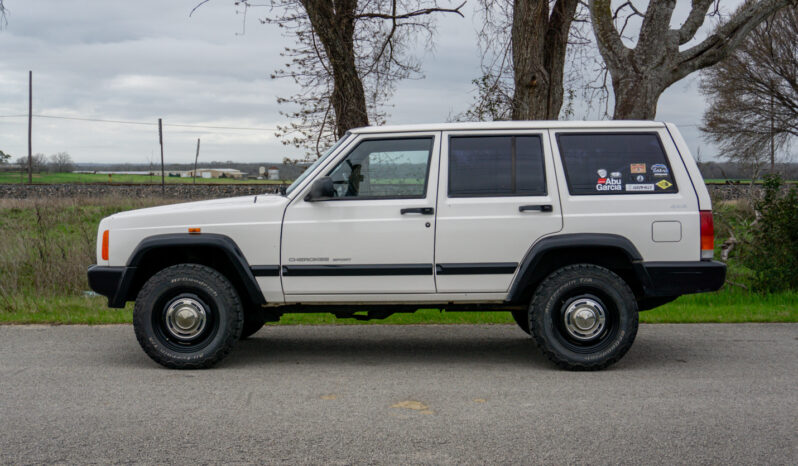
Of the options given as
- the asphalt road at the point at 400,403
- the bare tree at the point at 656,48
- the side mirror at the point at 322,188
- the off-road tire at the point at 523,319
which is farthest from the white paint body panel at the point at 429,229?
the bare tree at the point at 656,48

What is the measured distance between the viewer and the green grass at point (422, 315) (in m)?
8.79

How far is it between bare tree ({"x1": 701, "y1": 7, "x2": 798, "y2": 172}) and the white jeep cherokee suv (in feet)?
122

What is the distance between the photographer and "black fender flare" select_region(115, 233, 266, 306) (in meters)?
6.43

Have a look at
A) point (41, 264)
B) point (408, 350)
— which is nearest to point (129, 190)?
point (41, 264)

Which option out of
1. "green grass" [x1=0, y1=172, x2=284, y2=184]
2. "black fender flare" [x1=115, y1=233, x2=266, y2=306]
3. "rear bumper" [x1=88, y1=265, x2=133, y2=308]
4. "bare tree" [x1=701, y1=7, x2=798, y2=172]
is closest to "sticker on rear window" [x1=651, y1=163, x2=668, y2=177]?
"black fender flare" [x1=115, y1=233, x2=266, y2=306]

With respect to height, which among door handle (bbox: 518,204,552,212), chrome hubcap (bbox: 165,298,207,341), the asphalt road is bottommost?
the asphalt road

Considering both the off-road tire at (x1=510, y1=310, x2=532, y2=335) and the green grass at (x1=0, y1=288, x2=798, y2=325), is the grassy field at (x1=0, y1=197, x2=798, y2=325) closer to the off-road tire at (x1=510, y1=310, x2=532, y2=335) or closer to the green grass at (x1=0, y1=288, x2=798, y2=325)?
the green grass at (x1=0, y1=288, x2=798, y2=325)

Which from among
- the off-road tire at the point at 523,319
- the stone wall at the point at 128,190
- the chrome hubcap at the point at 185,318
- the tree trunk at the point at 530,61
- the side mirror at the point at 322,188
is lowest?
the off-road tire at the point at 523,319

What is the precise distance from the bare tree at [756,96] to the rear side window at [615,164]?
122 ft

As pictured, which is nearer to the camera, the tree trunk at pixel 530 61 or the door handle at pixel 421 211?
the door handle at pixel 421 211

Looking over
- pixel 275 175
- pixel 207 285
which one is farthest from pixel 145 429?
pixel 275 175

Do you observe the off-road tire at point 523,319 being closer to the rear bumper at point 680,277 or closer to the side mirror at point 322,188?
the rear bumper at point 680,277

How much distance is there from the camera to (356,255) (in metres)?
6.43

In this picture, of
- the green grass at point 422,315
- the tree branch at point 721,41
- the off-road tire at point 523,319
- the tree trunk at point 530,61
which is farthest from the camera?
the tree branch at point 721,41
